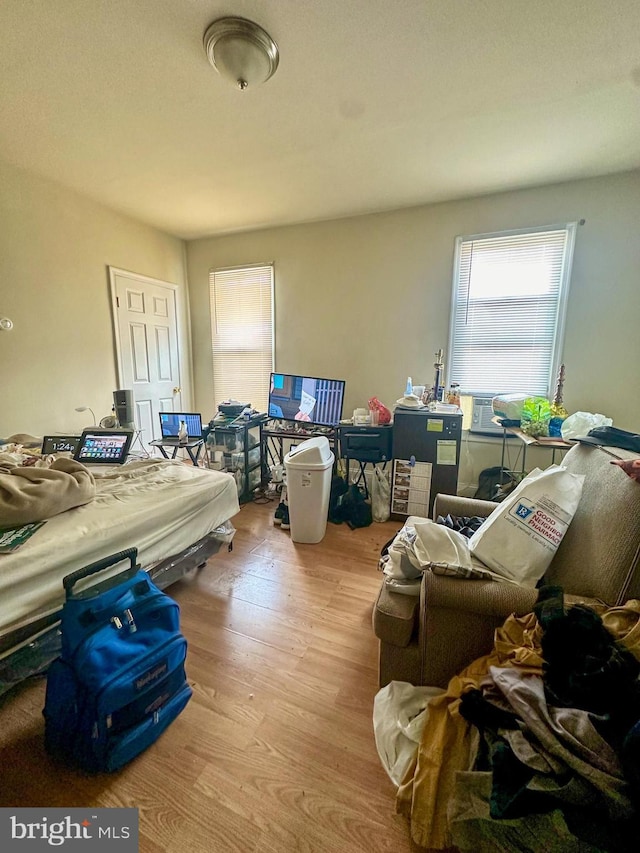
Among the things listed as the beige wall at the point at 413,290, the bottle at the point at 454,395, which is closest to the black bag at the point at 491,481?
the beige wall at the point at 413,290

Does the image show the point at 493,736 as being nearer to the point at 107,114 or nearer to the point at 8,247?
the point at 107,114

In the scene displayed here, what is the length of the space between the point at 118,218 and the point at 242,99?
2.23 m

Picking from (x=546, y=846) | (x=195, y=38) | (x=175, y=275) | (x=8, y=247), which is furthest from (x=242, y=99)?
(x=546, y=846)

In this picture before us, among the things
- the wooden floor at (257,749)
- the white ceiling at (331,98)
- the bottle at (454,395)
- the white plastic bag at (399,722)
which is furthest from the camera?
the bottle at (454,395)

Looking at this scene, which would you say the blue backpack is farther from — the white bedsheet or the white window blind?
the white window blind

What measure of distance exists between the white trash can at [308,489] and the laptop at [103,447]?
1043mm

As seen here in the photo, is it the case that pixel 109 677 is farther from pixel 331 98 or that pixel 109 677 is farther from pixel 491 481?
pixel 491 481

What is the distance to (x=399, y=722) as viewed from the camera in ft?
3.83

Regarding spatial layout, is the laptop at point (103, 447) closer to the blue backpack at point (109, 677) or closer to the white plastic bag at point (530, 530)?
the blue backpack at point (109, 677)

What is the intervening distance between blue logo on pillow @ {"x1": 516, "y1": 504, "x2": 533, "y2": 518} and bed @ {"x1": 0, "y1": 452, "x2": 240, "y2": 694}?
1.48 meters

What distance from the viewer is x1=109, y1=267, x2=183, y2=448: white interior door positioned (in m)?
3.59

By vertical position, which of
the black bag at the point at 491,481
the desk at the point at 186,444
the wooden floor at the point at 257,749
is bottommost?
the wooden floor at the point at 257,749

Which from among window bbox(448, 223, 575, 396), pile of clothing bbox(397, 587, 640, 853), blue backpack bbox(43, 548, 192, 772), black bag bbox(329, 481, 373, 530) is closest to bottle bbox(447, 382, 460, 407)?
window bbox(448, 223, 575, 396)

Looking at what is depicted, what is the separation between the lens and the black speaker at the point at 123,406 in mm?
2810
